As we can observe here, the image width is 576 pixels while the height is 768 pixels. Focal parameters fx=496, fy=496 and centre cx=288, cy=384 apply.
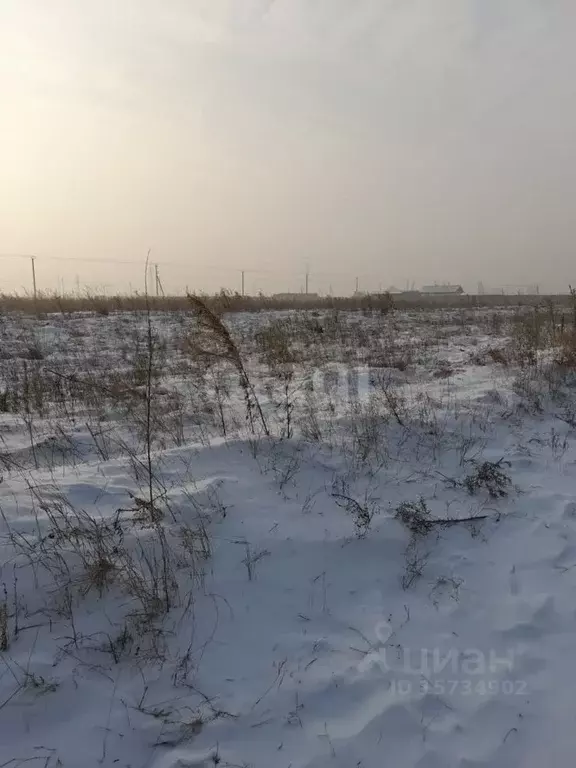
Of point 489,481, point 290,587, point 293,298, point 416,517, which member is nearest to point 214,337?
point 416,517

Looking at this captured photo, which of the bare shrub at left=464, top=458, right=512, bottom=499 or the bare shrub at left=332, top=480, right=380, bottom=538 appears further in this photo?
the bare shrub at left=464, top=458, right=512, bottom=499

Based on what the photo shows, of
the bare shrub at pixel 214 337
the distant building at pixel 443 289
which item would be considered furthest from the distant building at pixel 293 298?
the distant building at pixel 443 289

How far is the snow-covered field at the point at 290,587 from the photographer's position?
2.10 m

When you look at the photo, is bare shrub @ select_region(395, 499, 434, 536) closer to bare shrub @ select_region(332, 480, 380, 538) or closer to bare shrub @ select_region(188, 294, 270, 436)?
bare shrub @ select_region(332, 480, 380, 538)

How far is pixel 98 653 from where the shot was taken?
2408 mm

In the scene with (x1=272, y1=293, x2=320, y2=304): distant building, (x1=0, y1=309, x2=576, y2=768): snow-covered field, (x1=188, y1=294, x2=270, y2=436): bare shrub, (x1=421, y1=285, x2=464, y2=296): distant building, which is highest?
(x1=421, y1=285, x2=464, y2=296): distant building

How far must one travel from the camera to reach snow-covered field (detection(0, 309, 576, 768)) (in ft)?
6.88

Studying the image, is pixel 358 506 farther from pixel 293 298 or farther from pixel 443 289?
pixel 443 289

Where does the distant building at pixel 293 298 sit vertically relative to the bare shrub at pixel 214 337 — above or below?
above

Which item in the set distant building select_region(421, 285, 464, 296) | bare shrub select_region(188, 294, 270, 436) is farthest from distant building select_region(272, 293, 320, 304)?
distant building select_region(421, 285, 464, 296)

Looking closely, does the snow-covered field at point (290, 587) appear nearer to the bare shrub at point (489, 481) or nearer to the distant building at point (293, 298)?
the bare shrub at point (489, 481)

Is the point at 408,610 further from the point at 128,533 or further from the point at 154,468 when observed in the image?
the point at 154,468

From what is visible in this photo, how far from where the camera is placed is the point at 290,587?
2.96m

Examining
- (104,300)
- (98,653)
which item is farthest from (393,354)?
(104,300)
